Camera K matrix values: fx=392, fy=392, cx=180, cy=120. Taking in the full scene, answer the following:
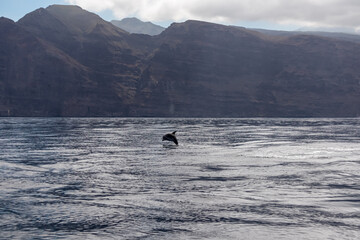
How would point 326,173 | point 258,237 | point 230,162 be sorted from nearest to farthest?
1. point 258,237
2. point 326,173
3. point 230,162

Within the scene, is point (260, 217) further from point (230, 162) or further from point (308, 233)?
point (230, 162)

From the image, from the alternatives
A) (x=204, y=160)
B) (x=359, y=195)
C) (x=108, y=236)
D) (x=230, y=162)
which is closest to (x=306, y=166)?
(x=230, y=162)

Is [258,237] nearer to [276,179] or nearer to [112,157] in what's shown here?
[276,179]

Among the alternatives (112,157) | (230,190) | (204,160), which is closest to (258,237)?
(230,190)

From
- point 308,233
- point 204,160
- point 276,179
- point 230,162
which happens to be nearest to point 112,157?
point 204,160

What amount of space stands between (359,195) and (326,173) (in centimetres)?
597

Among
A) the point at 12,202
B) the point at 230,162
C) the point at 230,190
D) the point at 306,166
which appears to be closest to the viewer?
the point at 12,202

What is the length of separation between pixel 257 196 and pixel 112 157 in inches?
638

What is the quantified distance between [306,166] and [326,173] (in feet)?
9.91

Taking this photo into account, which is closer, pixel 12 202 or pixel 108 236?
pixel 108 236

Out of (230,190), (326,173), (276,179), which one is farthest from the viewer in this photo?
(326,173)

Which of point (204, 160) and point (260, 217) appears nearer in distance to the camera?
point (260, 217)

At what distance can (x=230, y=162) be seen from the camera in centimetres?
2716

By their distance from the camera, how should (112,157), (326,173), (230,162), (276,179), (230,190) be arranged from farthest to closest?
(112,157) < (230,162) < (326,173) < (276,179) < (230,190)
